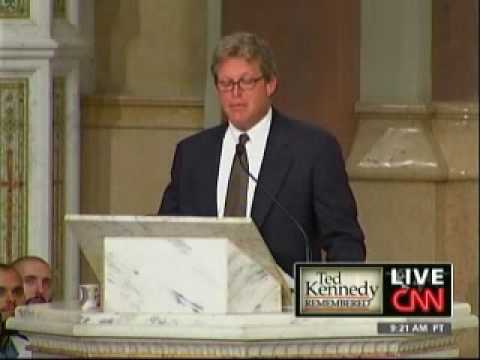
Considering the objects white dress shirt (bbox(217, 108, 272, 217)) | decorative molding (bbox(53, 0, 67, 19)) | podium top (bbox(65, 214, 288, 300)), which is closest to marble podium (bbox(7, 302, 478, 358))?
podium top (bbox(65, 214, 288, 300))

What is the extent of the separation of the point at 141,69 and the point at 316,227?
3.20 metres

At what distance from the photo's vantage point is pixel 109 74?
9195 mm

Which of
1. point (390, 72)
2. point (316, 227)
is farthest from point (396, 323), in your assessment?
point (390, 72)

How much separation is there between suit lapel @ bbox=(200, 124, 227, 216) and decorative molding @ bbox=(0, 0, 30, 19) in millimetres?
A: 2189

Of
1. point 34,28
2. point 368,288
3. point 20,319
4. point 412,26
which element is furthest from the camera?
point 412,26

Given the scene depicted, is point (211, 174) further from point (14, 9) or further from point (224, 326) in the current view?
point (14, 9)

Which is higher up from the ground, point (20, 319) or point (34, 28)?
point (34, 28)

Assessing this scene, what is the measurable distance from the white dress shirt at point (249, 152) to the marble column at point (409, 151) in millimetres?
2605

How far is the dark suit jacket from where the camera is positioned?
603 centimetres

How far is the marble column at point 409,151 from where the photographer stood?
8.76 metres

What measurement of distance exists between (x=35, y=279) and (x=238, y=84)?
167cm

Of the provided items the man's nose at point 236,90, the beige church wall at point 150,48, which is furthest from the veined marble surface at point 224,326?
the beige church wall at point 150,48

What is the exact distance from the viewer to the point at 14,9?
811 cm

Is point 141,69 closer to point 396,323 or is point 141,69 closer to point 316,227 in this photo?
point 316,227
